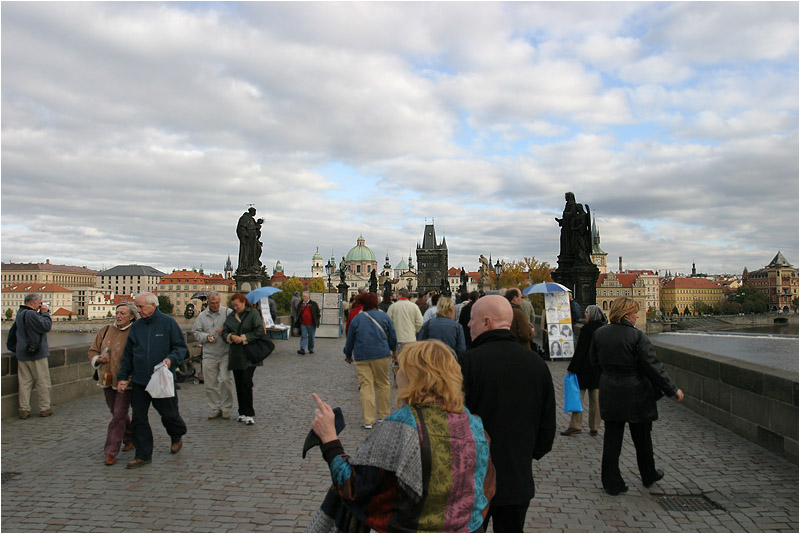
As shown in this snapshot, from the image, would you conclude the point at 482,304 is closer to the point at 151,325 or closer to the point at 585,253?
the point at 151,325

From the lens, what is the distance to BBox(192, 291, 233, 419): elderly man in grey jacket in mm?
8406

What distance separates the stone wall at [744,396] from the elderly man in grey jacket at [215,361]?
21.7 ft

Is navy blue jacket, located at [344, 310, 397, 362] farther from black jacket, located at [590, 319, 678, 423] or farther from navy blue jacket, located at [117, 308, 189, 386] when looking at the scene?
black jacket, located at [590, 319, 678, 423]

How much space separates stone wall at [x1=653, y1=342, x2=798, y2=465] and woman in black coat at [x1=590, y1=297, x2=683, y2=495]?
167 centimetres

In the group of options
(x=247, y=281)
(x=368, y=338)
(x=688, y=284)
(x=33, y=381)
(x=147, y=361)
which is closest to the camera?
(x=147, y=361)

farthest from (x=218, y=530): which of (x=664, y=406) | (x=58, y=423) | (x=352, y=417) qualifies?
(x=664, y=406)

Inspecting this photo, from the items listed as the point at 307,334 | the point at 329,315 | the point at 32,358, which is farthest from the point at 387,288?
the point at 32,358

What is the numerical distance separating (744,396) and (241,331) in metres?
6.44

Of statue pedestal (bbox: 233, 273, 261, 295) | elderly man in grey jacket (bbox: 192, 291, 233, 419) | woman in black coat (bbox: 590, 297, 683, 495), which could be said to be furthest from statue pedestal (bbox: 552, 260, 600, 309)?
woman in black coat (bbox: 590, 297, 683, 495)

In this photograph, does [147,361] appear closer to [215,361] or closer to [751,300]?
[215,361]

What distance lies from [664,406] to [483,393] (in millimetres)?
7281

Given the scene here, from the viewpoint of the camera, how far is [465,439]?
8.01 ft

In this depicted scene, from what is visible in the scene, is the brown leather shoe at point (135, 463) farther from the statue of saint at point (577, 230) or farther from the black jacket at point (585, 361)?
the statue of saint at point (577, 230)

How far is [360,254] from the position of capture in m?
188
